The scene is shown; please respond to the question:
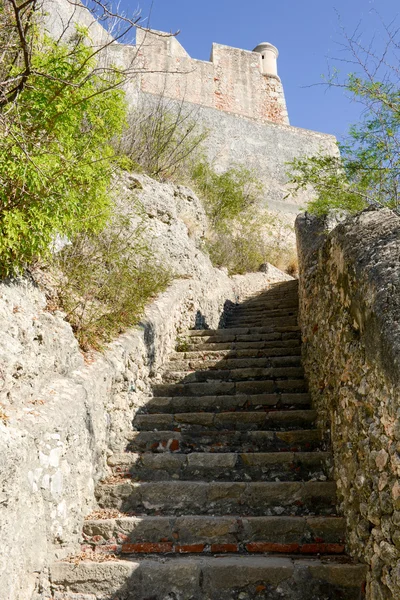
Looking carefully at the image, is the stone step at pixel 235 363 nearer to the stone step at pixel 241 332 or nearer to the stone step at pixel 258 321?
the stone step at pixel 241 332

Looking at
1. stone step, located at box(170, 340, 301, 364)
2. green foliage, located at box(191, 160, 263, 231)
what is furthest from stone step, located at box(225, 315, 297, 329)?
green foliage, located at box(191, 160, 263, 231)

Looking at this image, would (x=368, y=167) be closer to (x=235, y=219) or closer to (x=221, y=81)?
(x=235, y=219)

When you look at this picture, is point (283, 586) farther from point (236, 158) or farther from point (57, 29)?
point (236, 158)

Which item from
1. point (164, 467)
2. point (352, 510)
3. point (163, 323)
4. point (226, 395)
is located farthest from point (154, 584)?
point (163, 323)

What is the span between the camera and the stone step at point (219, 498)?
319 centimetres

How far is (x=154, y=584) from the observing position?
2.67m

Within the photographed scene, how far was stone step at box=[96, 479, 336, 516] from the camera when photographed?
319 cm

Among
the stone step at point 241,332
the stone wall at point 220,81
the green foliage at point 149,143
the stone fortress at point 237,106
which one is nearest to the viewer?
the stone step at point 241,332

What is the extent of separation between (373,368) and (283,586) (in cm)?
133

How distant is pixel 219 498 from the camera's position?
3287 mm

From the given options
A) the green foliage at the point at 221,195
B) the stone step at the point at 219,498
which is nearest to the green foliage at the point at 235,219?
the green foliage at the point at 221,195

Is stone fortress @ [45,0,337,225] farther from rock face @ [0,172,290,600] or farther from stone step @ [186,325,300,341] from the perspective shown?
rock face @ [0,172,290,600]

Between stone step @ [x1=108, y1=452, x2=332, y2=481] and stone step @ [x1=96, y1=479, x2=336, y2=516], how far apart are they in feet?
0.54

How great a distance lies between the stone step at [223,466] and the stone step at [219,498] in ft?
0.54
